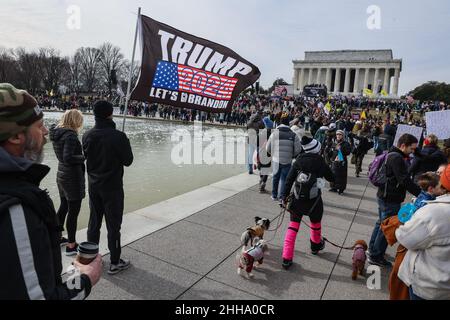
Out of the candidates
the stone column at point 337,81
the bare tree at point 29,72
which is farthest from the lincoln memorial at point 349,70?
the bare tree at point 29,72

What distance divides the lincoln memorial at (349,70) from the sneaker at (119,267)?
95643 millimetres

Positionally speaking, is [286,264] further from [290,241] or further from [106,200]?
[106,200]

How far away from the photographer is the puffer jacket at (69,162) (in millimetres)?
4035

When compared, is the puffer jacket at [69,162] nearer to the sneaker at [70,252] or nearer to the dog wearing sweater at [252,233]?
the sneaker at [70,252]

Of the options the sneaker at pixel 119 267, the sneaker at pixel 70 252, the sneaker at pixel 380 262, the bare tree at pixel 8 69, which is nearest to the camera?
the sneaker at pixel 119 267

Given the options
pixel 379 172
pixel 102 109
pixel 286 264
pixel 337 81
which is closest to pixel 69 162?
pixel 102 109

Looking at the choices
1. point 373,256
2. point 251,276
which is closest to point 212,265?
point 251,276

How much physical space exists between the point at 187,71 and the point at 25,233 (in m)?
4.28

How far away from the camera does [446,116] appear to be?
745cm

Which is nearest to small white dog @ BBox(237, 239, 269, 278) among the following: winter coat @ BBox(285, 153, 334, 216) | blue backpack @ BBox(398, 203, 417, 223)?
winter coat @ BBox(285, 153, 334, 216)

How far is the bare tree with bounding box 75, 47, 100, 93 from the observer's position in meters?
74.5

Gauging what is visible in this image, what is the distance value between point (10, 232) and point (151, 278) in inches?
107

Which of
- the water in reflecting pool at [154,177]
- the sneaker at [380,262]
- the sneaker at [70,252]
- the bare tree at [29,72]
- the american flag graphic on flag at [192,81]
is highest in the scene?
the bare tree at [29,72]
